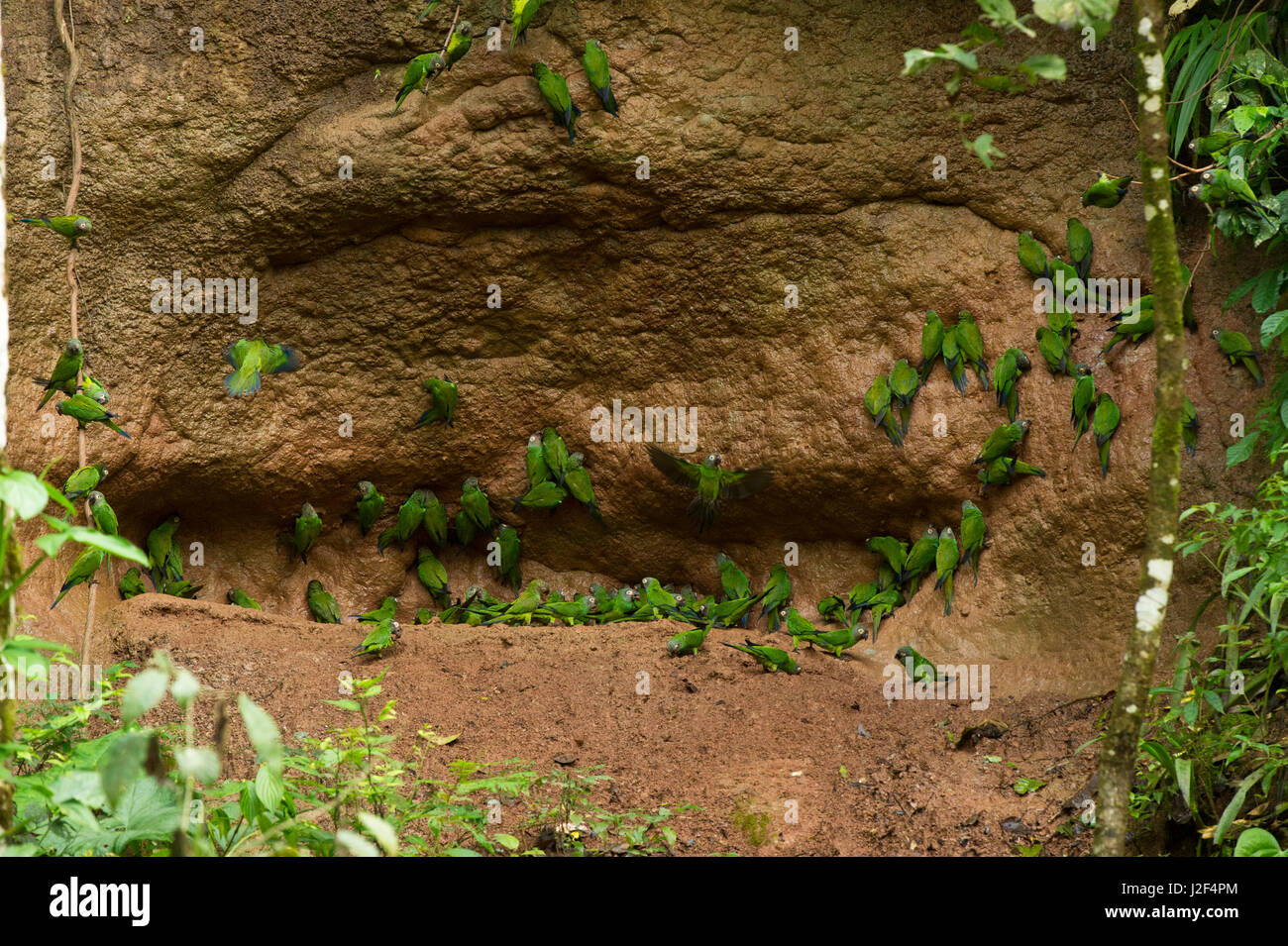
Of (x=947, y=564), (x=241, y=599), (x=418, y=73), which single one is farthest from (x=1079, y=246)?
(x=241, y=599)

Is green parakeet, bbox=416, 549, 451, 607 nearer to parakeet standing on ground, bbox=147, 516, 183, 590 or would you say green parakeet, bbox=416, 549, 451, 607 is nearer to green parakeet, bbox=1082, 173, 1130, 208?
parakeet standing on ground, bbox=147, 516, 183, 590

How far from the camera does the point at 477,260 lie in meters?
5.52

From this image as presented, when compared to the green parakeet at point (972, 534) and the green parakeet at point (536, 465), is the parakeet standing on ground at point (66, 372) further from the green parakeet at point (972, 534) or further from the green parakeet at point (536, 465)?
the green parakeet at point (972, 534)

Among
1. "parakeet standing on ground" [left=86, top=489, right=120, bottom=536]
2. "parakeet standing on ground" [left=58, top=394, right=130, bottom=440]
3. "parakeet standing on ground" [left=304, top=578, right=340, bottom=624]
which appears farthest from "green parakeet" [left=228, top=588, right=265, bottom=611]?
"parakeet standing on ground" [left=58, top=394, right=130, bottom=440]

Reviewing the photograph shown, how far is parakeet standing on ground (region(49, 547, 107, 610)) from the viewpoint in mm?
4707

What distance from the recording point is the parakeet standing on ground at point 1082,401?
4.99 m

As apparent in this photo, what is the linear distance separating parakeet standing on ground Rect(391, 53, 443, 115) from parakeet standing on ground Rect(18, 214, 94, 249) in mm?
1499

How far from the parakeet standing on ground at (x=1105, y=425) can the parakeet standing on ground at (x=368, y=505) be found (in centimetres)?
364

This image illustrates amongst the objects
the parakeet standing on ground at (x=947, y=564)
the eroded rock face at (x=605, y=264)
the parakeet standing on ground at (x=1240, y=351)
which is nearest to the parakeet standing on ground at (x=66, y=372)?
the eroded rock face at (x=605, y=264)

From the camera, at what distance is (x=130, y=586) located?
5.39 m

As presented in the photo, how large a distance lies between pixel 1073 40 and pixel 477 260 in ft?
10.2

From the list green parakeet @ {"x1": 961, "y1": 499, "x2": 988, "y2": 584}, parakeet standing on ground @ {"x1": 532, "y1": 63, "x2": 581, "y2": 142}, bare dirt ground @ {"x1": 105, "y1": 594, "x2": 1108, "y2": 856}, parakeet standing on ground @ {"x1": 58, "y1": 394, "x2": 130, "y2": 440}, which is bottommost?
bare dirt ground @ {"x1": 105, "y1": 594, "x2": 1108, "y2": 856}

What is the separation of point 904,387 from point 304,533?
3.23 m
